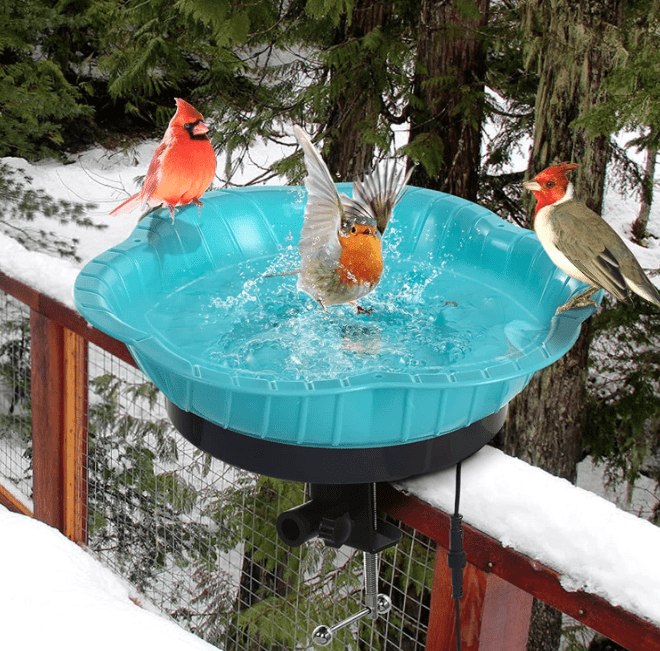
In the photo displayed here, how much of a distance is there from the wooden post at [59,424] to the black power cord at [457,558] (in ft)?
3.83

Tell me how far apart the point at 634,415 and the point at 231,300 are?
321 centimetres

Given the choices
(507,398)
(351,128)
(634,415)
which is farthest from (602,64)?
(507,398)

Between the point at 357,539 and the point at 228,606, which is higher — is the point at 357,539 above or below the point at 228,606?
above

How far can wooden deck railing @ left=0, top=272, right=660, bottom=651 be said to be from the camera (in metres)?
1.13

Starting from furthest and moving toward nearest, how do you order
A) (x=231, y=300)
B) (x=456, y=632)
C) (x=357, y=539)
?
(x=231, y=300)
(x=357, y=539)
(x=456, y=632)

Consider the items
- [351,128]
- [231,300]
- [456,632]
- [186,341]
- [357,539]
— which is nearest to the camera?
[456,632]

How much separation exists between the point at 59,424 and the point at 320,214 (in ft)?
3.13

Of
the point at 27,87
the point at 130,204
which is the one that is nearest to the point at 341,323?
the point at 130,204

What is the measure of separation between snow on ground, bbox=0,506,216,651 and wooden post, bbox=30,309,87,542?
0.42 meters

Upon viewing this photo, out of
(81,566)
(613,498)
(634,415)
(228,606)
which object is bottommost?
(613,498)

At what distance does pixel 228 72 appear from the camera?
4.65 metres

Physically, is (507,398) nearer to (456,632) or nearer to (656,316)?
(456,632)

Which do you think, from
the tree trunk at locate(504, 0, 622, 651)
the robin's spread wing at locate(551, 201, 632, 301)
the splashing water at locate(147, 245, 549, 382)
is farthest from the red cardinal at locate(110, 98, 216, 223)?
the tree trunk at locate(504, 0, 622, 651)

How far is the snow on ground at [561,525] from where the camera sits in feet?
3.54
